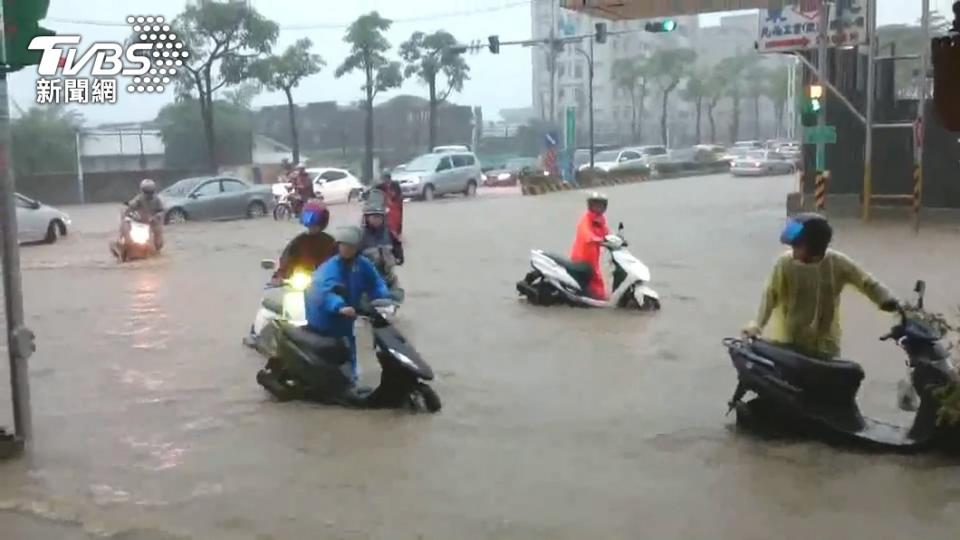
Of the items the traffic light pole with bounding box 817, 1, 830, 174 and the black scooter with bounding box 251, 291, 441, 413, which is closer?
the black scooter with bounding box 251, 291, 441, 413

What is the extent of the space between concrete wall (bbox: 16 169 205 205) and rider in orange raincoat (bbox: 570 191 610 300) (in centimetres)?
3050

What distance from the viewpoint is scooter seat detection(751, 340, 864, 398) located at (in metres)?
6.28

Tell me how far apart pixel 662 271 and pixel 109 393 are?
9209mm

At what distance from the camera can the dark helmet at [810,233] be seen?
20.9 ft

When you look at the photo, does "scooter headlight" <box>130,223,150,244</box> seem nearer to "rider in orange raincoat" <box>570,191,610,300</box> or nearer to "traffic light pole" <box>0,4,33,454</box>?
"rider in orange raincoat" <box>570,191,610,300</box>

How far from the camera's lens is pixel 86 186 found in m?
40.0

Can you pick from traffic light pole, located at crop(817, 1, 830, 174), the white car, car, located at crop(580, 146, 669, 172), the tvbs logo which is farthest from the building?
traffic light pole, located at crop(817, 1, 830, 174)

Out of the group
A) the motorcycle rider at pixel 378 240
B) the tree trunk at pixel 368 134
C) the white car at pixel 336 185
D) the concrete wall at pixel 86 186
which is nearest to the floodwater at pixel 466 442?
the motorcycle rider at pixel 378 240

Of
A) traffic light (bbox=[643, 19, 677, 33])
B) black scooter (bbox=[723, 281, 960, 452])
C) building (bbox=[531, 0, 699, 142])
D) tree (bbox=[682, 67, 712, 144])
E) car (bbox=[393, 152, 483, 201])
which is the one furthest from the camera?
Result: building (bbox=[531, 0, 699, 142])

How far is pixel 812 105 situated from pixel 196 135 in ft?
92.7

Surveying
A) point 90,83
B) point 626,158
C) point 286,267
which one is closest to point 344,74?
point 626,158

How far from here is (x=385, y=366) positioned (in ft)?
24.2

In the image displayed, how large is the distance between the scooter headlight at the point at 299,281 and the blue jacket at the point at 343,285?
1.16 meters

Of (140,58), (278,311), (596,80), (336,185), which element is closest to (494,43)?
(336,185)
